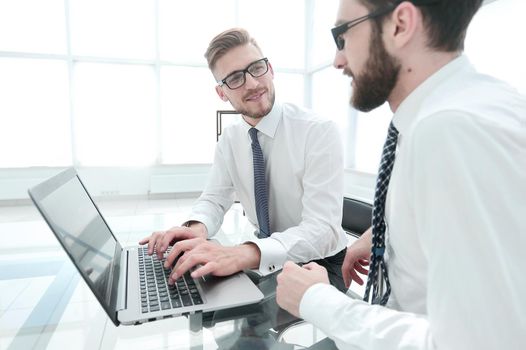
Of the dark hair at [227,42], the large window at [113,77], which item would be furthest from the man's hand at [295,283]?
the large window at [113,77]

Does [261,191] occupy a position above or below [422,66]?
below

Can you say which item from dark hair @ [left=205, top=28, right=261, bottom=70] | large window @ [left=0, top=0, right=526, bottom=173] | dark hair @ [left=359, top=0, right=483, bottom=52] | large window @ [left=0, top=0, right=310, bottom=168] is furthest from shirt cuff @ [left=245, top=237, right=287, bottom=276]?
large window @ [left=0, top=0, right=310, bottom=168]

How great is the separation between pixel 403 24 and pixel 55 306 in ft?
6.88

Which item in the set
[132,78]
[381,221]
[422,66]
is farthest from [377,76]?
[132,78]

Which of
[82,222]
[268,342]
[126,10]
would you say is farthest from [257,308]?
[126,10]

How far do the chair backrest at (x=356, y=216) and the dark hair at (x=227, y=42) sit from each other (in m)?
0.83

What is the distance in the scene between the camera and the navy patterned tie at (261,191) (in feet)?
4.57

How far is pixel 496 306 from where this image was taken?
0.40m

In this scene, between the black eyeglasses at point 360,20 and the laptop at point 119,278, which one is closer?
the black eyeglasses at point 360,20

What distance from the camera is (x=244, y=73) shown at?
53.7 inches

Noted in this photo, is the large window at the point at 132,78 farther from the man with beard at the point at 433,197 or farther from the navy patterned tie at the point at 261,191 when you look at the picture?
the man with beard at the point at 433,197

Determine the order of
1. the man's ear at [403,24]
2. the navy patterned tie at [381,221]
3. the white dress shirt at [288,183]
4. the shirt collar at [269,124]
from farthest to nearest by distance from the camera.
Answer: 1. the shirt collar at [269,124]
2. the white dress shirt at [288,183]
3. the navy patterned tie at [381,221]
4. the man's ear at [403,24]

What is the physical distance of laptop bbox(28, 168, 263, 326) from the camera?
27.3 inches

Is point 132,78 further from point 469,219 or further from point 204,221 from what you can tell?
point 469,219
